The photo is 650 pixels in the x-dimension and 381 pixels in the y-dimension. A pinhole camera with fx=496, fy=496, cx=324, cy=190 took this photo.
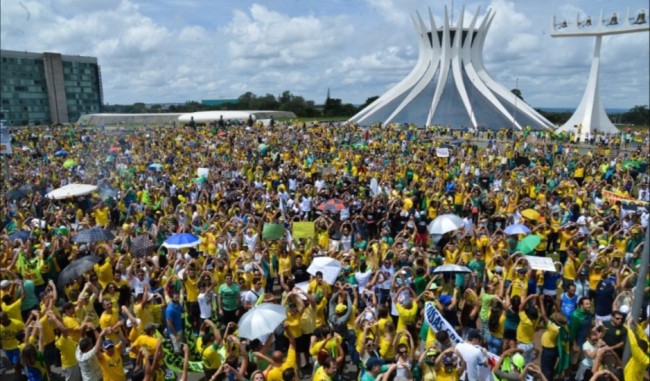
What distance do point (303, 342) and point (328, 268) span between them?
3.80 feet

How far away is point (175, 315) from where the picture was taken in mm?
6562

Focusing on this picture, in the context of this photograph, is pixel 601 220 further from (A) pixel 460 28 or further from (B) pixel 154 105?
(B) pixel 154 105

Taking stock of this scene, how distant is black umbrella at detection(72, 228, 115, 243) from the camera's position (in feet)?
28.6

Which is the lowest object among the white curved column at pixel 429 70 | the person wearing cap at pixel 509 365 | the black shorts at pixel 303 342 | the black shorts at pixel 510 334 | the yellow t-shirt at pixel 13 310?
the black shorts at pixel 303 342

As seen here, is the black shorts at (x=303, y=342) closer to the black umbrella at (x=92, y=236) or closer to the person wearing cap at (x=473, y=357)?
the person wearing cap at (x=473, y=357)

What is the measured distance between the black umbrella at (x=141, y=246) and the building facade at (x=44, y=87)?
76999mm

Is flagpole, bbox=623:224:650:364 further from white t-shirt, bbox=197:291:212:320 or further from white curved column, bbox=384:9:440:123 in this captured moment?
white curved column, bbox=384:9:440:123

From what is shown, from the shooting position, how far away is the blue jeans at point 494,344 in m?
5.72

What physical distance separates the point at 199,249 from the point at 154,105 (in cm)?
9210

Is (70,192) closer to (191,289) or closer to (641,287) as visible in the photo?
(191,289)

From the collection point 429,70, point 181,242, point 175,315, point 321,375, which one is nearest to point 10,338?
point 175,315

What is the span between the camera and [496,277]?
667cm

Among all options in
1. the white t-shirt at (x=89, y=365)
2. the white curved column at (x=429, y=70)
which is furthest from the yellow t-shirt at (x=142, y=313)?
the white curved column at (x=429, y=70)

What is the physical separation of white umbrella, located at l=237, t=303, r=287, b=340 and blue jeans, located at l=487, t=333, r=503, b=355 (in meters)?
2.44
